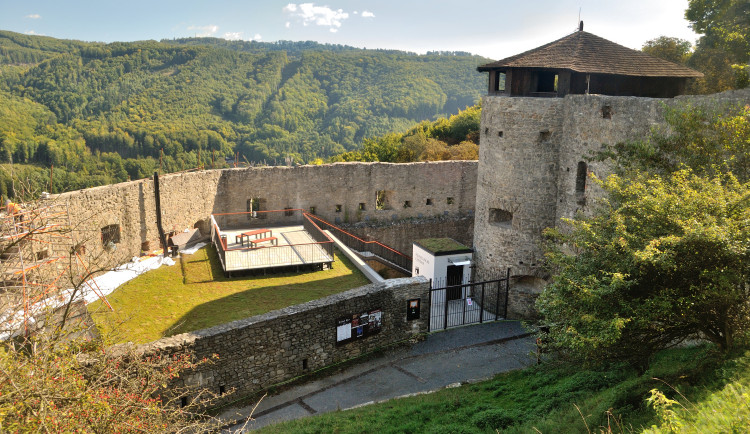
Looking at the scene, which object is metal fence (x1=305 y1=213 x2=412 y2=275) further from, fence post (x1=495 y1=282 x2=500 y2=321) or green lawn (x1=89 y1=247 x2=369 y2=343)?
fence post (x1=495 y1=282 x2=500 y2=321)

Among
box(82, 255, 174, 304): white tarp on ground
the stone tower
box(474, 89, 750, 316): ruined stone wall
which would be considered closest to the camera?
box(82, 255, 174, 304): white tarp on ground

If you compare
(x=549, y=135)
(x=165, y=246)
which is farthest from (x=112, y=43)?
(x=549, y=135)

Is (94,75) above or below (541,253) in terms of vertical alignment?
above

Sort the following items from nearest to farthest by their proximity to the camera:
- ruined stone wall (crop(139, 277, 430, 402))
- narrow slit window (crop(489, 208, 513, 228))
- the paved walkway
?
ruined stone wall (crop(139, 277, 430, 402)) < the paved walkway < narrow slit window (crop(489, 208, 513, 228))

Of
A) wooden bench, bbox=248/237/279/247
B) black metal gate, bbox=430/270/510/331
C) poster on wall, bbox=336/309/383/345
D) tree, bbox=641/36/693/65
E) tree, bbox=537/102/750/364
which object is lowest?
black metal gate, bbox=430/270/510/331

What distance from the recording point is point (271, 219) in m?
21.0

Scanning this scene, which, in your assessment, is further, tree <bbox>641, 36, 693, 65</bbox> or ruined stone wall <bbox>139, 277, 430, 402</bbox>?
tree <bbox>641, 36, 693, 65</bbox>

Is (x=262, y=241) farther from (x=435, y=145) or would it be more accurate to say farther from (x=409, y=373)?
(x=435, y=145)

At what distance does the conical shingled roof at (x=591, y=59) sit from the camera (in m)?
15.2

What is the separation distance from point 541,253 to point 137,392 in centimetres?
1221

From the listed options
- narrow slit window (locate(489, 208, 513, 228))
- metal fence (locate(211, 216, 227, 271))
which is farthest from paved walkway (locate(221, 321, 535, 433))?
metal fence (locate(211, 216, 227, 271))

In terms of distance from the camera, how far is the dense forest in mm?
59844

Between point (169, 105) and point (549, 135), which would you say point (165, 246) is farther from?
point (169, 105)

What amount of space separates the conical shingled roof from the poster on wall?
8.08 m
